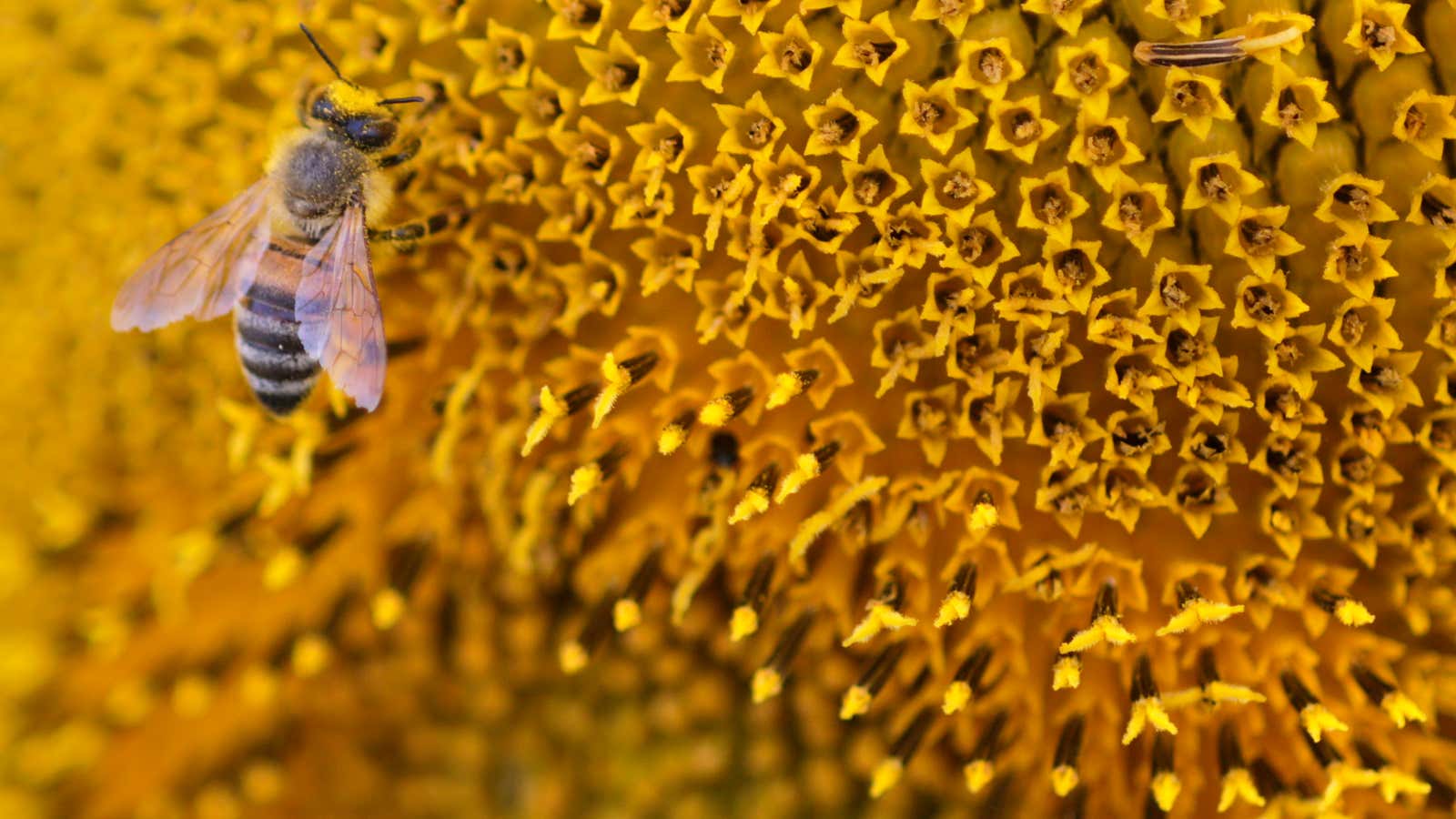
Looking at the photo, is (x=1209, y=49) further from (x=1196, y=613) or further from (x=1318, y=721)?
(x=1318, y=721)

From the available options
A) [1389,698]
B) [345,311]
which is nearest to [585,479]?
[345,311]

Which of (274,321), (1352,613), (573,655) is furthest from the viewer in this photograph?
(573,655)

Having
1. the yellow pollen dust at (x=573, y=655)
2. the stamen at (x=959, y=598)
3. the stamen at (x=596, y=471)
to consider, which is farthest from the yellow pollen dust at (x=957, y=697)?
the yellow pollen dust at (x=573, y=655)

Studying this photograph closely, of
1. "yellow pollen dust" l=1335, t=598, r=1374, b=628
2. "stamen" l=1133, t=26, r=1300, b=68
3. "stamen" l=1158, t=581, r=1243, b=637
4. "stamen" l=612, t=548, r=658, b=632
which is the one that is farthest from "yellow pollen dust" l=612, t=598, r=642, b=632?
"stamen" l=1133, t=26, r=1300, b=68

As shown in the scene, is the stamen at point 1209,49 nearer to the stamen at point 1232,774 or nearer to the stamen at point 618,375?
the stamen at point 618,375

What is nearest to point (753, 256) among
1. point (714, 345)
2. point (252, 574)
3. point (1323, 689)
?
point (714, 345)

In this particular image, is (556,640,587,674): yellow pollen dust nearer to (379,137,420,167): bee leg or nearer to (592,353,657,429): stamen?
(592,353,657,429): stamen

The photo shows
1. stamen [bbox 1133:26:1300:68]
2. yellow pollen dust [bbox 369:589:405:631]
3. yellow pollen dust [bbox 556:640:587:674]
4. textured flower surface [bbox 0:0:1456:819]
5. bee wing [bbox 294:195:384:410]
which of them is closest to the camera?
stamen [bbox 1133:26:1300:68]
